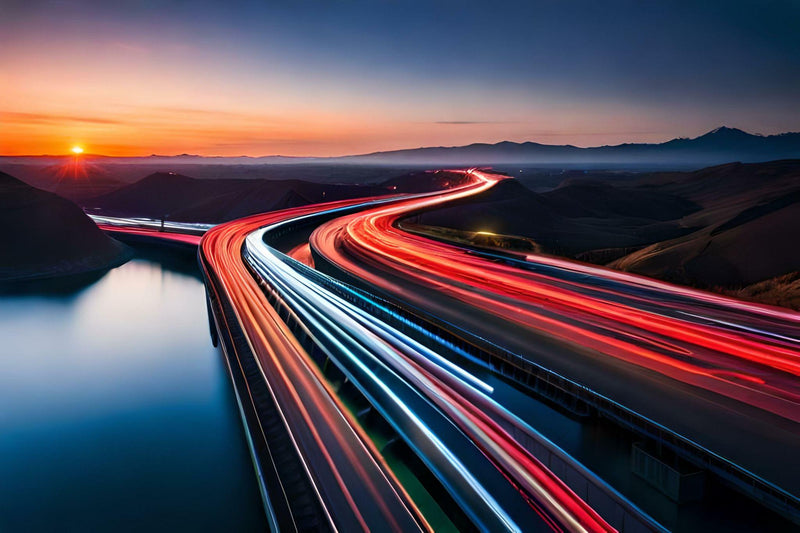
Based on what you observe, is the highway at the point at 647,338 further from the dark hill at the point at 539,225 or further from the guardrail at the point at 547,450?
the dark hill at the point at 539,225

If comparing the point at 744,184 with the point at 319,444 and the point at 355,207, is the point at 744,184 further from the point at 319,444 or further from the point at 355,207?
the point at 319,444

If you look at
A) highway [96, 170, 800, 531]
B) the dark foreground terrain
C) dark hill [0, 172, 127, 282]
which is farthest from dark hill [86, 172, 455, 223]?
highway [96, 170, 800, 531]

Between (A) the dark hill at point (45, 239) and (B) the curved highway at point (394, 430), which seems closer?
(B) the curved highway at point (394, 430)

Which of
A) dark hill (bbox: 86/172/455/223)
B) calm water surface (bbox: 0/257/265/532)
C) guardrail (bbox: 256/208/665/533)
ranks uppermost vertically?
dark hill (bbox: 86/172/455/223)

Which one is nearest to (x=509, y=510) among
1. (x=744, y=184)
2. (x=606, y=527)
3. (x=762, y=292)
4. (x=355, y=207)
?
(x=606, y=527)

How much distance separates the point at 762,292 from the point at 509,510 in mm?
25412

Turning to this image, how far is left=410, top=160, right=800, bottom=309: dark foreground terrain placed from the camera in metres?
34.5

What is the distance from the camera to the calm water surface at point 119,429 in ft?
53.7

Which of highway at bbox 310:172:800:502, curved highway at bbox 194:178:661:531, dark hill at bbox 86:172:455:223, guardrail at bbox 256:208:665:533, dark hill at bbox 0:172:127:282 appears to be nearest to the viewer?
curved highway at bbox 194:178:661:531

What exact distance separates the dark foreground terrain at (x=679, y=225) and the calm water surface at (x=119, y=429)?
25.5 m

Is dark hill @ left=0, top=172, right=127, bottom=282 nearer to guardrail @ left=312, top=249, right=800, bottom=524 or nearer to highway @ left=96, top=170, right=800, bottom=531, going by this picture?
highway @ left=96, top=170, right=800, bottom=531

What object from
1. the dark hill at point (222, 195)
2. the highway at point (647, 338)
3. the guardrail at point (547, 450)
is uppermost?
the dark hill at point (222, 195)

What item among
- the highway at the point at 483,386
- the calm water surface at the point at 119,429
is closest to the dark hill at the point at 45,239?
the calm water surface at the point at 119,429

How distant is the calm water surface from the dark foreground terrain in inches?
1005
